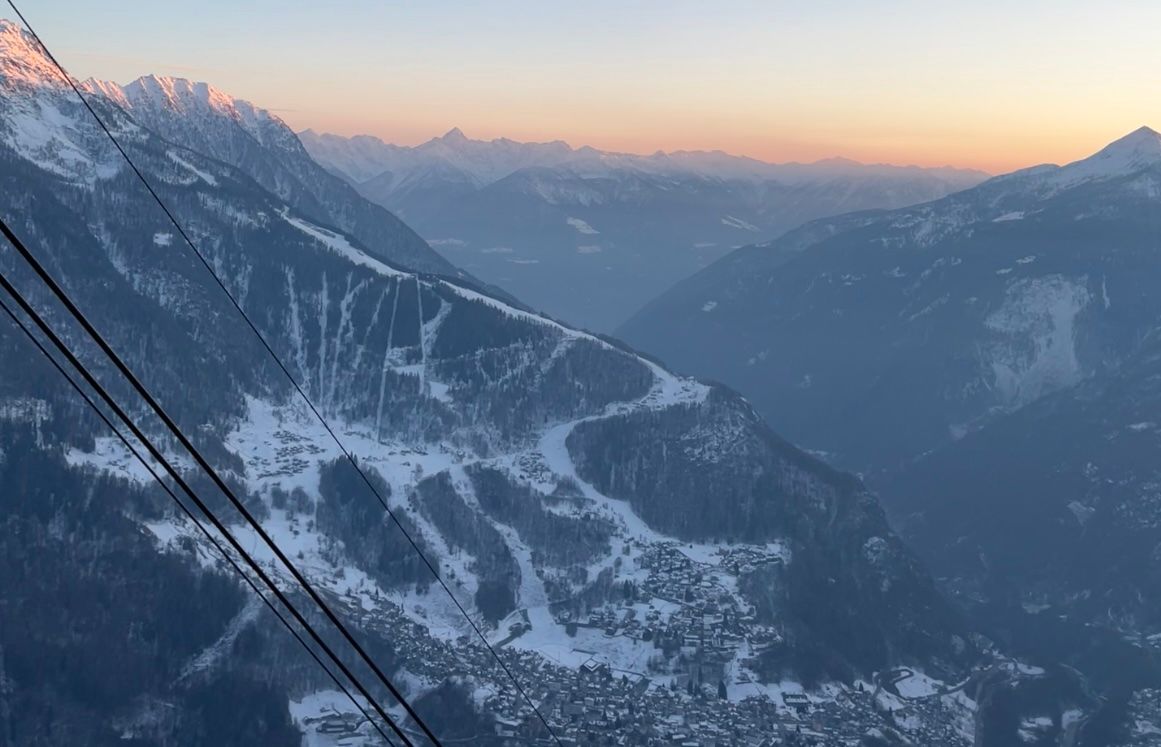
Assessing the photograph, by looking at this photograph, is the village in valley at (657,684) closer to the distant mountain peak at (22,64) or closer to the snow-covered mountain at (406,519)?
the snow-covered mountain at (406,519)

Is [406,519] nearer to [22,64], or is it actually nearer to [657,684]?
[657,684]

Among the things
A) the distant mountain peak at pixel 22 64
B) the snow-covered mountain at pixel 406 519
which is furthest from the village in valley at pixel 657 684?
the distant mountain peak at pixel 22 64

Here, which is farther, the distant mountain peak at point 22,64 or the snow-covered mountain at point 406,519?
the distant mountain peak at point 22,64

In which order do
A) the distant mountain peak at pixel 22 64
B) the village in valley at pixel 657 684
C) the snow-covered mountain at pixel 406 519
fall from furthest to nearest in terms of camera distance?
the distant mountain peak at pixel 22 64 < the snow-covered mountain at pixel 406 519 < the village in valley at pixel 657 684

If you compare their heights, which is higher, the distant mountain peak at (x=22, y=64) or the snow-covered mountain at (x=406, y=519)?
the distant mountain peak at (x=22, y=64)

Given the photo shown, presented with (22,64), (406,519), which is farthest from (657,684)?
(22,64)

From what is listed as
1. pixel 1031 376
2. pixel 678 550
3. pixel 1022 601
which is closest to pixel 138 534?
pixel 678 550

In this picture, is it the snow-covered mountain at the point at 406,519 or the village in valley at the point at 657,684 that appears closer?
the village in valley at the point at 657,684

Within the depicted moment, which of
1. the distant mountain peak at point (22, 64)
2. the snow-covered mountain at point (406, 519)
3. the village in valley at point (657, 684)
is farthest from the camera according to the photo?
the distant mountain peak at point (22, 64)
